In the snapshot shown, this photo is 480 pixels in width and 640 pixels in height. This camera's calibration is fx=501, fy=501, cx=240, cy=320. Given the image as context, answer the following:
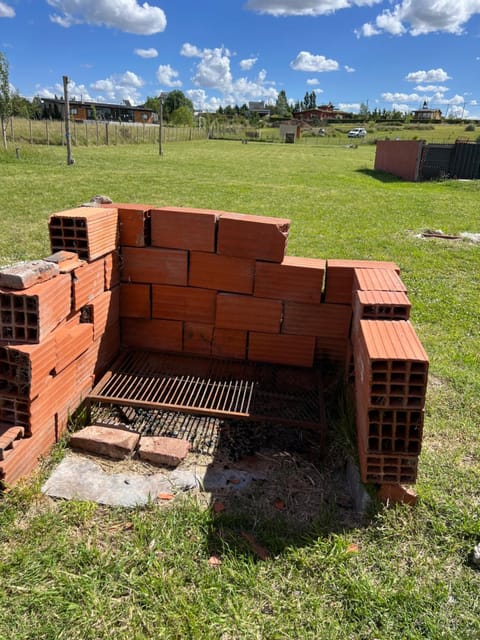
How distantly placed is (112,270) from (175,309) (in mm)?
573

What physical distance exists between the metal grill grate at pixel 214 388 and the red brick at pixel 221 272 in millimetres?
631

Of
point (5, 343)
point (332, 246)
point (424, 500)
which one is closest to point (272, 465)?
point (424, 500)

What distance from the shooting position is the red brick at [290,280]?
374 centimetres

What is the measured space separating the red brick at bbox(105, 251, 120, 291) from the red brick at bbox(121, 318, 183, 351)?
38cm

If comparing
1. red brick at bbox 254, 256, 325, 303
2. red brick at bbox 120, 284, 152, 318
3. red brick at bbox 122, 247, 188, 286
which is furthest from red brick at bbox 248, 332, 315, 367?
red brick at bbox 120, 284, 152, 318

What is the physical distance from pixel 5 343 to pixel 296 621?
196cm

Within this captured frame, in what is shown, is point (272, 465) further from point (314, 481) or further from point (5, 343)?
point (5, 343)

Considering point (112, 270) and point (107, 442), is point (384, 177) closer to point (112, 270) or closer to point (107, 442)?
point (112, 270)

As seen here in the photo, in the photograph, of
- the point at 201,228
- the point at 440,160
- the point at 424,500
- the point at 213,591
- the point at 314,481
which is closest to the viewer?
the point at 213,591

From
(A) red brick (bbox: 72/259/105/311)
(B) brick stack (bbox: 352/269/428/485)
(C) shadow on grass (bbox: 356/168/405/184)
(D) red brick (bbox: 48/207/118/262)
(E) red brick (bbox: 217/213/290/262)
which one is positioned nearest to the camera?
(B) brick stack (bbox: 352/269/428/485)

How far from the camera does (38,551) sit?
7.31 ft

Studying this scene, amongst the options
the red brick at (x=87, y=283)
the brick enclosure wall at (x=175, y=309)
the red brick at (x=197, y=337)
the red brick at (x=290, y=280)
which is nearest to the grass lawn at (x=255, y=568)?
the brick enclosure wall at (x=175, y=309)

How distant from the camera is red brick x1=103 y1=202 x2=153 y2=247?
3.80 meters

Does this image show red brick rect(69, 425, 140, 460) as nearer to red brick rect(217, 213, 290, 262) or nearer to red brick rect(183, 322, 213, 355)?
red brick rect(183, 322, 213, 355)
